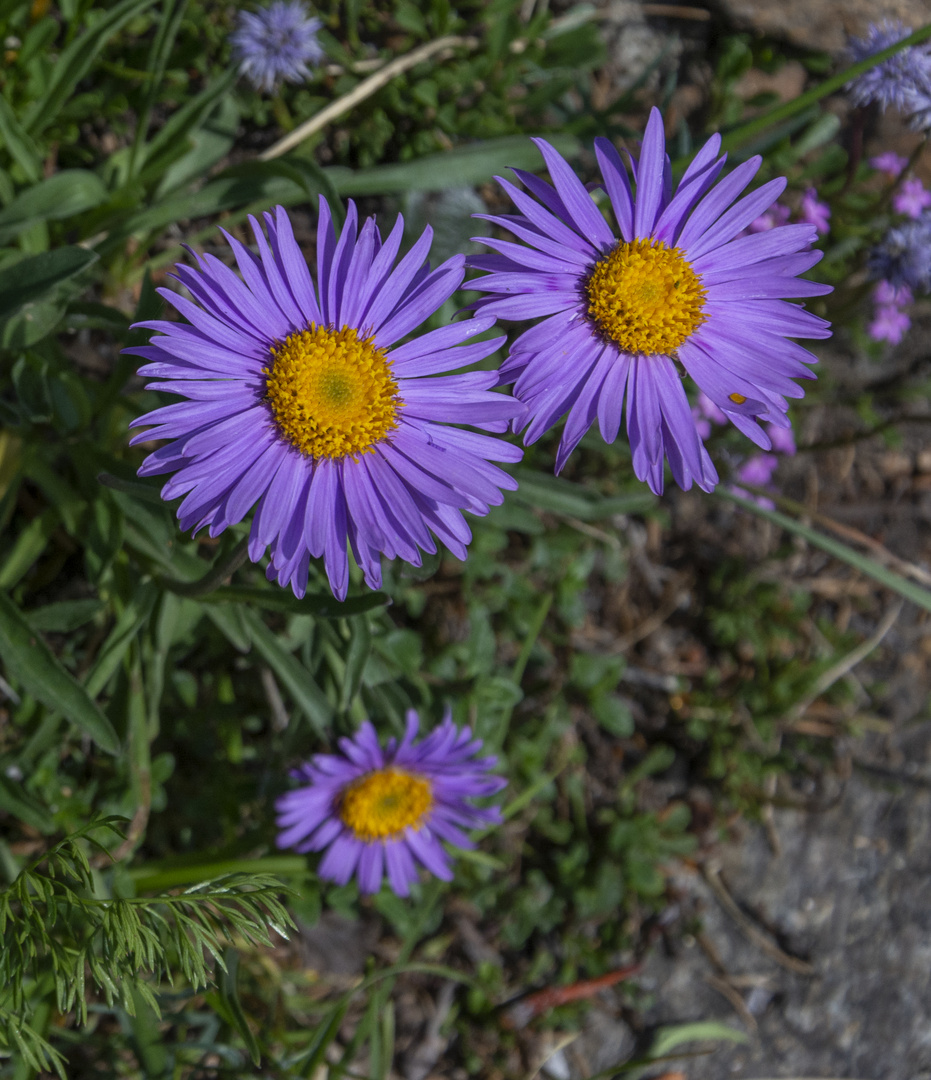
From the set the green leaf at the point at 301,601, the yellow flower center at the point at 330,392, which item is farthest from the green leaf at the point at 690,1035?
the yellow flower center at the point at 330,392

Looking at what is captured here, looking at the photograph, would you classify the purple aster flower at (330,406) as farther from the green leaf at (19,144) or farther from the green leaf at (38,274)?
the green leaf at (19,144)

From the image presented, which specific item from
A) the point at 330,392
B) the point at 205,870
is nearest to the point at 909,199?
the point at 330,392

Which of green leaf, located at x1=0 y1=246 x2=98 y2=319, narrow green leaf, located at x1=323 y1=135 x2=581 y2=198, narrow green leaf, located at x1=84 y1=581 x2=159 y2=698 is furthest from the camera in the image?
narrow green leaf, located at x1=323 y1=135 x2=581 y2=198

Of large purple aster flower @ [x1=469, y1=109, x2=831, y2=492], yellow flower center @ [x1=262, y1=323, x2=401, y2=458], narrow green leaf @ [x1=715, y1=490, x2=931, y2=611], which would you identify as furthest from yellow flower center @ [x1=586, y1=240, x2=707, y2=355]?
narrow green leaf @ [x1=715, y1=490, x2=931, y2=611]

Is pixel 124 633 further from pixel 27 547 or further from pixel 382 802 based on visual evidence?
pixel 382 802

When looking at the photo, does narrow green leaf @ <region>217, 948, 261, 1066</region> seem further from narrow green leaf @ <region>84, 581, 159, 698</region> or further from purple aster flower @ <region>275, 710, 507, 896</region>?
narrow green leaf @ <region>84, 581, 159, 698</region>

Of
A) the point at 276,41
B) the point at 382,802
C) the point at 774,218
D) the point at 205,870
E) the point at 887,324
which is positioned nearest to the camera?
the point at 205,870

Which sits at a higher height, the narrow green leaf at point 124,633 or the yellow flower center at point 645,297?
the yellow flower center at point 645,297
